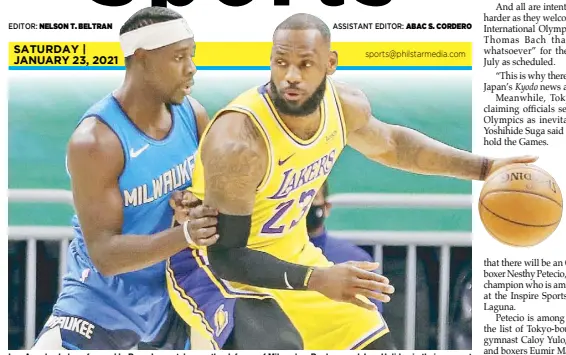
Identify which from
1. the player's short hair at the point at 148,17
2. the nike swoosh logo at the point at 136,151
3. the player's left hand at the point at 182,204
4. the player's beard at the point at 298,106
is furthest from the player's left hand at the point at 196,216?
the player's short hair at the point at 148,17

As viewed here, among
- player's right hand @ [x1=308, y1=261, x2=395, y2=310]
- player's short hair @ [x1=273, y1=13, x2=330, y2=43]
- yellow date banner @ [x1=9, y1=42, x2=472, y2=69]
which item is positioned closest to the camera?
player's right hand @ [x1=308, y1=261, x2=395, y2=310]

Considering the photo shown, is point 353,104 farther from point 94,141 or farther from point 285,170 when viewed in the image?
point 94,141

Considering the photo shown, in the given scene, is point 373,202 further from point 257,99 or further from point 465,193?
point 257,99

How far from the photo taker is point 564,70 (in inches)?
110

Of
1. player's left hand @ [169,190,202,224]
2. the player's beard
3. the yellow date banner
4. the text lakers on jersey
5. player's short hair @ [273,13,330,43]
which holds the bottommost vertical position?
player's left hand @ [169,190,202,224]

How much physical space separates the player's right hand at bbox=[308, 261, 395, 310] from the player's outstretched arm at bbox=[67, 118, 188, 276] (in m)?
0.51

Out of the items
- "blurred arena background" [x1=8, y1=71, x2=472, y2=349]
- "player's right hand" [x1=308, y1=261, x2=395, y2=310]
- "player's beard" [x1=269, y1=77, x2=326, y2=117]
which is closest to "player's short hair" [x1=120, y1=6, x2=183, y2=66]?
"blurred arena background" [x1=8, y1=71, x2=472, y2=349]

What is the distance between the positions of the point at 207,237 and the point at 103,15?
3.10 feet

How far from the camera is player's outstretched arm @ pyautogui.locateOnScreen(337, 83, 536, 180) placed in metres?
2.78

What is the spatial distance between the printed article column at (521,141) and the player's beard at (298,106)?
65 centimetres

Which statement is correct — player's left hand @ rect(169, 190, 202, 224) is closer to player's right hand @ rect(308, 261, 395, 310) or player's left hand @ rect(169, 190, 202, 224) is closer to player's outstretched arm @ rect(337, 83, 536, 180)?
player's right hand @ rect(308, 261, 395, 310)

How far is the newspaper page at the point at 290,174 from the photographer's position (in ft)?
8.64

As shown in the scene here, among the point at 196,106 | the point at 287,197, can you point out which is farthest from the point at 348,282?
the point at 196,106
